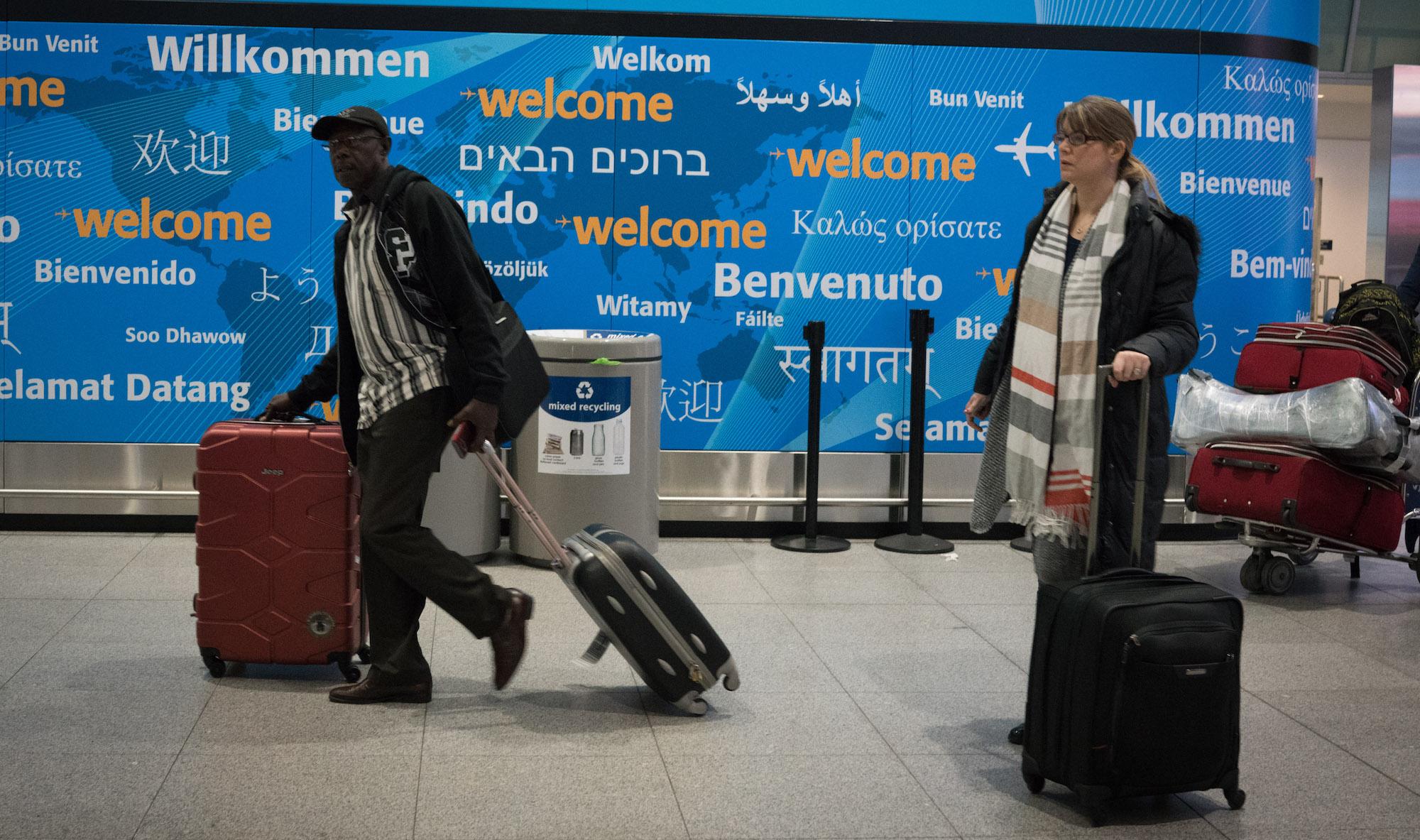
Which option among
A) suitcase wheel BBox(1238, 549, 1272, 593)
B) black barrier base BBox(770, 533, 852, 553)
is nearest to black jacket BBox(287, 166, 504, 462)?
black barrier base BBox(770, 533, 852, 553)

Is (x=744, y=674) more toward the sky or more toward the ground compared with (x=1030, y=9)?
more toward the ground

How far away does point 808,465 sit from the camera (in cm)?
687

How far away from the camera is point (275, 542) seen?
422 cm

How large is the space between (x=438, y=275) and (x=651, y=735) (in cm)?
144

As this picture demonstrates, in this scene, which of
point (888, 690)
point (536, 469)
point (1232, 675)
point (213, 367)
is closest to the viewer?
point (1232, 675)

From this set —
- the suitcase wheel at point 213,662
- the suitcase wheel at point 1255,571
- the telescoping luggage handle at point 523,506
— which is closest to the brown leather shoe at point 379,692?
the suitcase wheel at point 213,662

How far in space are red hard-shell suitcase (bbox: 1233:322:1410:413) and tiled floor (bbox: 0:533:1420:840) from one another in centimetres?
97

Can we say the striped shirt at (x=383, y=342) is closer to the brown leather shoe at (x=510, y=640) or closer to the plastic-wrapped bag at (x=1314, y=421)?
the brown leather shoe at (x=510, y=640)

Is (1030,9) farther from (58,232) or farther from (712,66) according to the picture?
(58,232)

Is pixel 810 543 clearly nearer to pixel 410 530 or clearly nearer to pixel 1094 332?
pixel 410 530

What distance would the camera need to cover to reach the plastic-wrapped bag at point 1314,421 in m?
5.59

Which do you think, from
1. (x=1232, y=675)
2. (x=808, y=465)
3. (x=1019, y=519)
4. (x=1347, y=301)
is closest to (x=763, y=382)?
(x=808, y=465)

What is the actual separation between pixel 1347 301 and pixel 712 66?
3.28 m

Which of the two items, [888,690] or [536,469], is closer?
[888,690]
